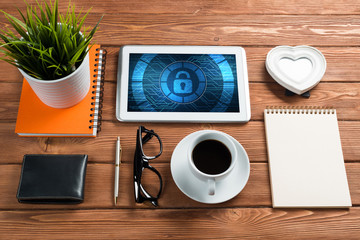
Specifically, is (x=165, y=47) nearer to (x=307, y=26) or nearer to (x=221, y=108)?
(x=221, y=108)

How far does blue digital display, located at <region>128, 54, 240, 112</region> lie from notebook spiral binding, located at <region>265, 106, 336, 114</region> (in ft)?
0.33

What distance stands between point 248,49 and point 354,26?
36 cm

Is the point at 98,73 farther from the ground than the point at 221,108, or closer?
farther from the ground

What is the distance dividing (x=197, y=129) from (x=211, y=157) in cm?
15

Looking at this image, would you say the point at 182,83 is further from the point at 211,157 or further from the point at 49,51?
the point at 49,51

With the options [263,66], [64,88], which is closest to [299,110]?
[263,66]

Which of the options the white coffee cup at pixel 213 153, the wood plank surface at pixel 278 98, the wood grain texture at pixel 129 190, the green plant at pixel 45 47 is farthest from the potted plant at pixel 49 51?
the white coffee cup at pixel 213 153

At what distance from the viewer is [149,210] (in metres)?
0.77

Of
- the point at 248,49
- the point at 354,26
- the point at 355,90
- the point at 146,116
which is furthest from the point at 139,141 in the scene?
the point at 354,26

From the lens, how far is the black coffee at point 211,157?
70 cm

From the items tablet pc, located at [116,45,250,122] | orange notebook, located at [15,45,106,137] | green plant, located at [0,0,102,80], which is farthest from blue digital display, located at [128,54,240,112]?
green plant, located at [0,0,102,80]

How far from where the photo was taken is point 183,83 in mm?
892

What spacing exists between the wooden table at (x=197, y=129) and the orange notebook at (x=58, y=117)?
25 mm

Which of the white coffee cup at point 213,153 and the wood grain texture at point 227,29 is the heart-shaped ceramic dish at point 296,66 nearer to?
the wood grain texture at point 227,29
